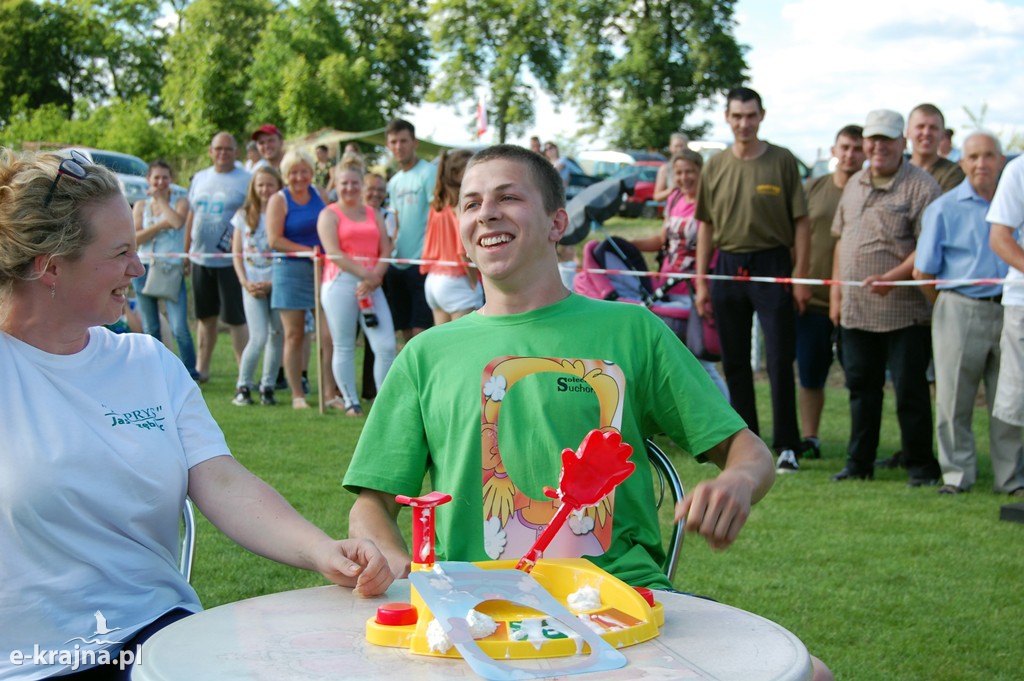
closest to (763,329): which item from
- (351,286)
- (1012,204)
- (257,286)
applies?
(1012,204)

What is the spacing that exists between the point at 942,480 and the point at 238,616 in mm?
5999

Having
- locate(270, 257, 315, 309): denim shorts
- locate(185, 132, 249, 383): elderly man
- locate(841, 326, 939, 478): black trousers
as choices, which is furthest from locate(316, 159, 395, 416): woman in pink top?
locate(841, 326, 939, 478): black trousers

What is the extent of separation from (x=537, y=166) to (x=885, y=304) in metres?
4.73

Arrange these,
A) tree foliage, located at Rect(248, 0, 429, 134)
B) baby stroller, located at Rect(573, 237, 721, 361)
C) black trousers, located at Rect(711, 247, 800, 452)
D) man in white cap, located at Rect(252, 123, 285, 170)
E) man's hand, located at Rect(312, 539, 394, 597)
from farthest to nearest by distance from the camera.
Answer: tree foliage, located at Rect(248, 0, 429, 134), man in white cap, located at Rect(252, 123, 285, 170), baby stroller, located at Rect(573, 237, 721, 361), black trousers, located at Rect(711, 247, 800, 452), man's hand, located at Rect(312, 539, 394, 597)

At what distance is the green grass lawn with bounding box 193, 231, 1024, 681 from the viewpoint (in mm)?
4266

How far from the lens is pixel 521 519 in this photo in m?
2.55

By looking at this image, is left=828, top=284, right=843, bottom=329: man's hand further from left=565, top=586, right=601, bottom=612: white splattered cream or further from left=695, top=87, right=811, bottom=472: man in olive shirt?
left=565, top=586, right=601, bottom=612: white splattered cream

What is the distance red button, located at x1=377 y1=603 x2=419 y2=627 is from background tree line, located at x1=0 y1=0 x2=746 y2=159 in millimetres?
39035

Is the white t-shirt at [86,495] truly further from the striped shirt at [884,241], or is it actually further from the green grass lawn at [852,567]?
the striped shirt at [884,241]

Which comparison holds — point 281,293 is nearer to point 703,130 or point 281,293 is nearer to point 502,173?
point 502,173

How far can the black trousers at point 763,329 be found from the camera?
7.47 meters

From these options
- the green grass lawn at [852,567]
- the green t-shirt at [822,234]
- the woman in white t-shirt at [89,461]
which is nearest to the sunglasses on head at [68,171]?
the woman in white t-shirt at [89,461]

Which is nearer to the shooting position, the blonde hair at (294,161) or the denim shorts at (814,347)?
the denim shorts at (814,347)

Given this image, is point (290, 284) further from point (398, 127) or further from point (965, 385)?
point (965, 385)
